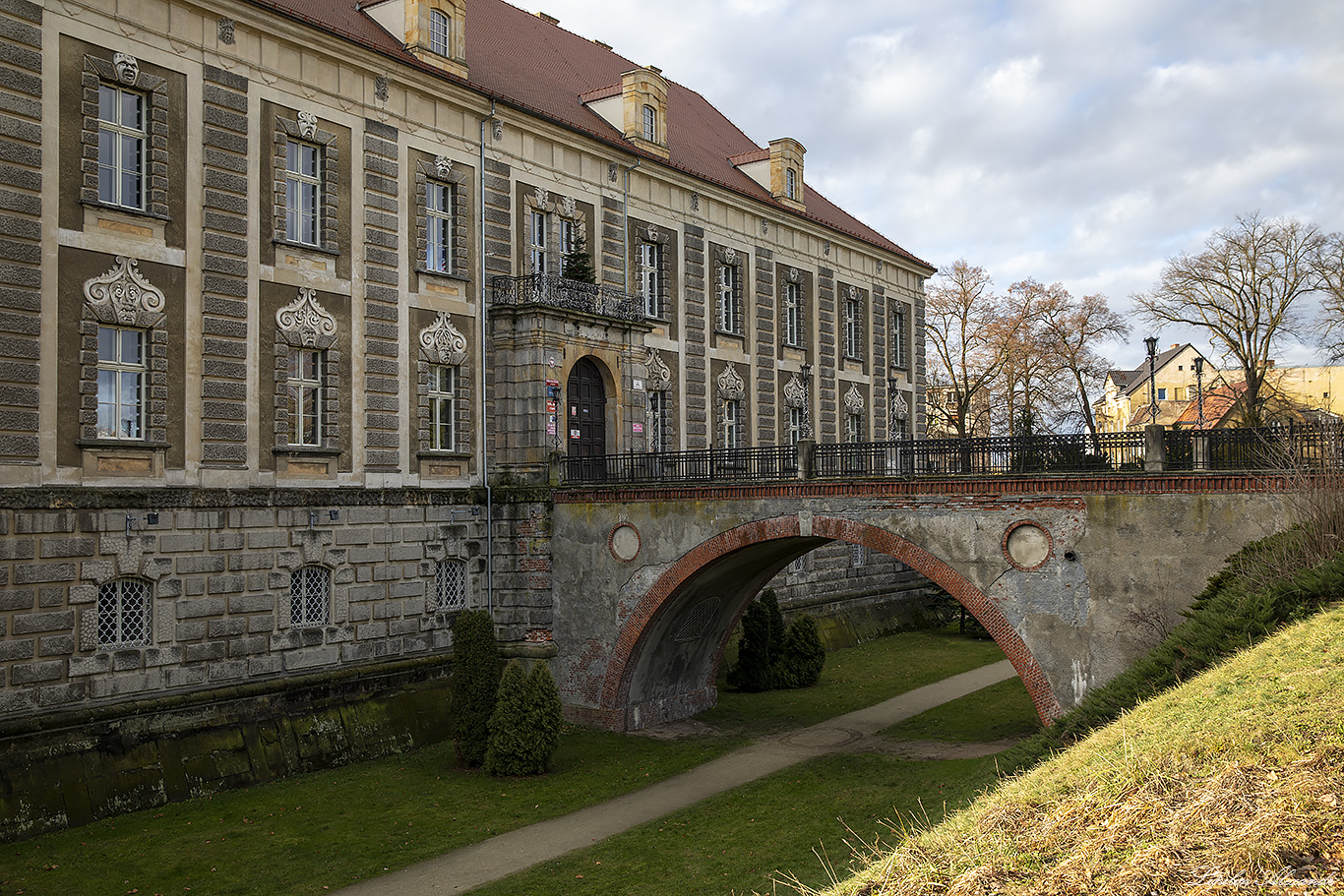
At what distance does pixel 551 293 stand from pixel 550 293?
0.04m

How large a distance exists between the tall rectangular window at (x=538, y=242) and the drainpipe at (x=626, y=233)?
111 inches

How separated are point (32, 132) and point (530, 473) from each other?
11977mm

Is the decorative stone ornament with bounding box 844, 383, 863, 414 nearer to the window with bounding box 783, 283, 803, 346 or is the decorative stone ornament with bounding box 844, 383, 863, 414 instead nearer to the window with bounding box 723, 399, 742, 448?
the window with bounding box 783, 283, 803, 346

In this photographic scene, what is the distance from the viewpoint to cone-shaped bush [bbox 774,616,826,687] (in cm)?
2912

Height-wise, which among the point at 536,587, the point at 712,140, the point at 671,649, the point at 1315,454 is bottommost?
the point at 671,649

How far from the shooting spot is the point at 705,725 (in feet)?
82.4

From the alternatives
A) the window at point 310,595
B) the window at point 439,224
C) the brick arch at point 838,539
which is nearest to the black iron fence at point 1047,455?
the brick arch at point 838,539

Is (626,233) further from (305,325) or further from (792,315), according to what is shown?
(305,325)

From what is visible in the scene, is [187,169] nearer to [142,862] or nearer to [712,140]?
[142,862]

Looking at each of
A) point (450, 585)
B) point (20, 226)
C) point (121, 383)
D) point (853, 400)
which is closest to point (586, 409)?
point (450, 585)

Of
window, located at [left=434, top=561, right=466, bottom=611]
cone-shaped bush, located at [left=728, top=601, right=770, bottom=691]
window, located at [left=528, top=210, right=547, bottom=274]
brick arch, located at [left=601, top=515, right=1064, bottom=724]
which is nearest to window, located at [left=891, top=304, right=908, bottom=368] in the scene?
cone-shaped bush, located at [left=728, top=601, right=770, bottom=691]

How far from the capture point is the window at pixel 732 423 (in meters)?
33.4

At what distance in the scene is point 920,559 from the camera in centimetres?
1945

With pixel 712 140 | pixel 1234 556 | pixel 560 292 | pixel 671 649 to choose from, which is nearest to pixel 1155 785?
pixel 1234 556
